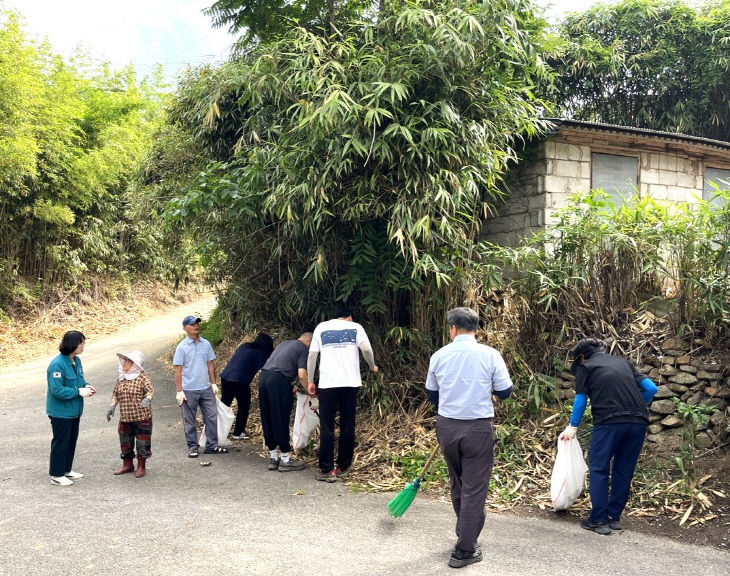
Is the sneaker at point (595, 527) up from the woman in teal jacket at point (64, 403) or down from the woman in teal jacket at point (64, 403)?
down

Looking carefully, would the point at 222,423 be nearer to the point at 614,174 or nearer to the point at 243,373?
the point at 243,373

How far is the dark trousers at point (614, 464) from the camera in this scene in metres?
4.70

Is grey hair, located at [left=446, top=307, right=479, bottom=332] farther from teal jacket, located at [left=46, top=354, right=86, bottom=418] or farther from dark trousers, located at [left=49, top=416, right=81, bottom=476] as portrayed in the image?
dark trousers, located at [left=49, top=416, right=81, bottom=476]

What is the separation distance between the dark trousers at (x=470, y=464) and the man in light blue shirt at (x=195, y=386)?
3489 millimetres

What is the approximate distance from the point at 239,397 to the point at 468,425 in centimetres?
401

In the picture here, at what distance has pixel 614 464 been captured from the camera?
4836 mm

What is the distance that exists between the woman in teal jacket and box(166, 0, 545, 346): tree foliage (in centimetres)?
196

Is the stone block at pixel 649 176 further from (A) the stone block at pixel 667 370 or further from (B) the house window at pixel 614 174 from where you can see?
(A) the stone block at pixel 667 370

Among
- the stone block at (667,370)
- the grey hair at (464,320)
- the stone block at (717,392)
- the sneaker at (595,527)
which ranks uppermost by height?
the grey hair at (464,320)

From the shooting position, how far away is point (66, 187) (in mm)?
15258

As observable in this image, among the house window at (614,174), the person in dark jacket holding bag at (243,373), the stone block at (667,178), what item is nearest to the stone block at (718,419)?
the house window at (614,174)

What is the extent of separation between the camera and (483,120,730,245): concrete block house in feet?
28.5

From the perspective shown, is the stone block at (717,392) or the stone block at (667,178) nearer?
the stone block at (717,392)

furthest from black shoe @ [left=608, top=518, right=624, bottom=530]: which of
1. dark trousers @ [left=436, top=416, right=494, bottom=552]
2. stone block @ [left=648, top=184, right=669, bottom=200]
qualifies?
stone block @ [left=648, top=184, right=669, bottom=200]
